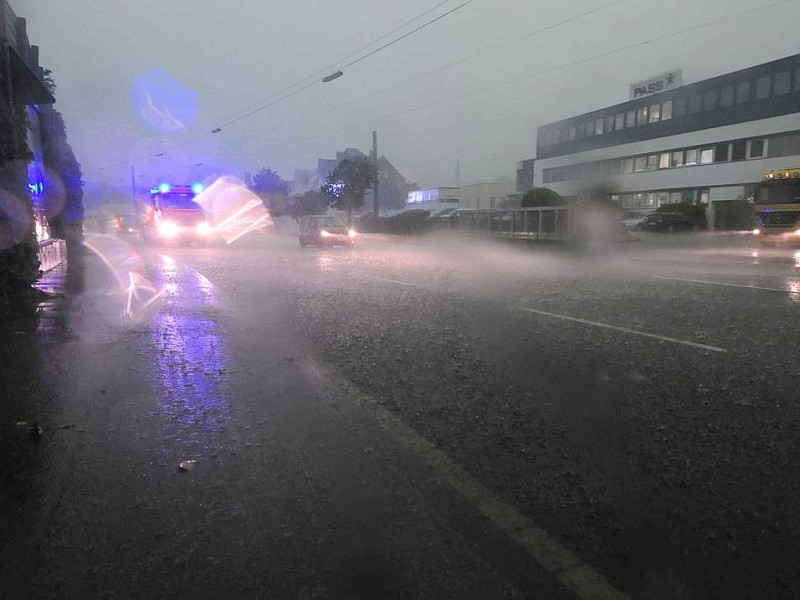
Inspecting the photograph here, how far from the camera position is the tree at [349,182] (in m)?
56.0

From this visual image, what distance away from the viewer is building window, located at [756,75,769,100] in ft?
148

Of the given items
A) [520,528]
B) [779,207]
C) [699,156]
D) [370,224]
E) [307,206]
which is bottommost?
[520,528]

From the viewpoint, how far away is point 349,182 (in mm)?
56438

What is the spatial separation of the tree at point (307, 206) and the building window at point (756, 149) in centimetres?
3888

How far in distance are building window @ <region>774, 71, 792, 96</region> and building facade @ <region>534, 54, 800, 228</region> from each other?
2.8 inches

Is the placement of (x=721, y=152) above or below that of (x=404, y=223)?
above

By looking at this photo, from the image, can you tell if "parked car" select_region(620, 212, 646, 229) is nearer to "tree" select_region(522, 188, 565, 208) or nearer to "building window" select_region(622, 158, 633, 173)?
"building window" select_region(622, 158, 633, 173)

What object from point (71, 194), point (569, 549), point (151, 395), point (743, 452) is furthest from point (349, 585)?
point (71, 194)

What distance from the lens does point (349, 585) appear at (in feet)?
8.83

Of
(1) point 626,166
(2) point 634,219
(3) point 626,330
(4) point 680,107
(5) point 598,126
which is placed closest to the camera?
(3) point 626,330

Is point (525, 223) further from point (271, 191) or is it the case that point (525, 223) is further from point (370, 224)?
point (271, 191)

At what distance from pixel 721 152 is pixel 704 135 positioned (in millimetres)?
2365

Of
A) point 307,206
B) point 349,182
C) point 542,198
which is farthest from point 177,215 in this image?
point 307,206

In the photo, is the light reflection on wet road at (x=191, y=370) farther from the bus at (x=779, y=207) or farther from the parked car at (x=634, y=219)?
the parked car at (x=634, y=219)
